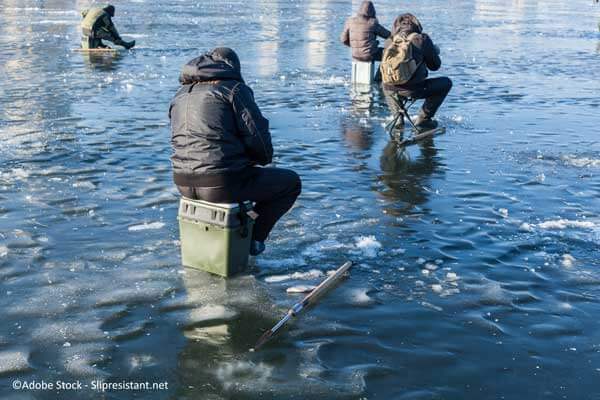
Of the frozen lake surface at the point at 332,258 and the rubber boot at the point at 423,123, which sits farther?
the rubber boot at the point at 423,123

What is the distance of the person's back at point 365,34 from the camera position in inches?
639

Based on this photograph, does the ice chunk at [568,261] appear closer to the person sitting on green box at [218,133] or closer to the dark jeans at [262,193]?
the dark jeans at [262,193]

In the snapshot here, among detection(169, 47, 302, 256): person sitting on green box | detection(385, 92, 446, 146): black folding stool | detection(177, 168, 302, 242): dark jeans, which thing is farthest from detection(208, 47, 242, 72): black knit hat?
detection(385, 92, 446, 146): black folding stool

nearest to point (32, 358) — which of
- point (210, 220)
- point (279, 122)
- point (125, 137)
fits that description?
point (210, 220)

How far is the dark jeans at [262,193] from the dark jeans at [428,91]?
5680mm

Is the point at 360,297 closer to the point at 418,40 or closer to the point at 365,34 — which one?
the point at 418,40

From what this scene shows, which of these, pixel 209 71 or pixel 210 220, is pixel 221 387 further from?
pixel 209 71

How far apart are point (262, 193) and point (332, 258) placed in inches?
36.3

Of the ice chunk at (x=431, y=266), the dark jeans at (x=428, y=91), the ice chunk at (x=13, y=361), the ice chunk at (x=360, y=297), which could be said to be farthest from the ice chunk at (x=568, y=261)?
the dark jeans at (x=428, y=91)

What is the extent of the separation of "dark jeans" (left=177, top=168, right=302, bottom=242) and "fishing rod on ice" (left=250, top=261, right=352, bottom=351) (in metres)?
0.74

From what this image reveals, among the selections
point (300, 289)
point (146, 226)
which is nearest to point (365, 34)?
point (146, 226)

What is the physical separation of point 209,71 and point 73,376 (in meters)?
2.48

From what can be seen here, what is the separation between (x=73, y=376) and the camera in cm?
455

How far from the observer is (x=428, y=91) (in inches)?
464
